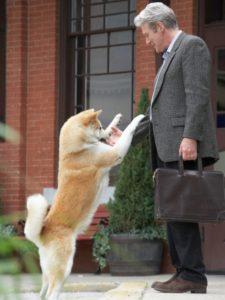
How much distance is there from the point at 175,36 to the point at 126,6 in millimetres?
5012

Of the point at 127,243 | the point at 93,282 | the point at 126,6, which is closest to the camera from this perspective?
the point at 93,282

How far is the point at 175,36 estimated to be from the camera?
4.64 m

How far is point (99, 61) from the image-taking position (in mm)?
9633

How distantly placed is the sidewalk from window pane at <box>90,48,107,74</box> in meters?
2.60

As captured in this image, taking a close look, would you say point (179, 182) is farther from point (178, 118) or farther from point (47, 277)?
point (47, 277)

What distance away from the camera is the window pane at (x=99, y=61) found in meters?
9.60

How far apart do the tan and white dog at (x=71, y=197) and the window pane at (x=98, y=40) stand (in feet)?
14.9

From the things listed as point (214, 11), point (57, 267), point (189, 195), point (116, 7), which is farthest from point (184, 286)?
point (116, 7)

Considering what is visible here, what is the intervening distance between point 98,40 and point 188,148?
17.9 feet

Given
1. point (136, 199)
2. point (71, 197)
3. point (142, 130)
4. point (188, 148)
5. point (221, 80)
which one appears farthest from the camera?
point (221, 80)

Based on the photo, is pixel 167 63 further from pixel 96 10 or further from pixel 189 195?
pixel 96 10

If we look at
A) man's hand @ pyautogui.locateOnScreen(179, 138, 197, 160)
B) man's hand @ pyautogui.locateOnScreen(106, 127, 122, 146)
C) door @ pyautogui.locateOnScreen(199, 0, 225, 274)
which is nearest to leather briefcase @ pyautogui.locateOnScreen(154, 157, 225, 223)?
man's hand @ pyautogui.locateOnScreen(179, 138, 197, 160)

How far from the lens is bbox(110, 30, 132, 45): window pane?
9477 mm

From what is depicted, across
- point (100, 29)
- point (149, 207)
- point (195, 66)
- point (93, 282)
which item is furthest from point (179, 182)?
point (100, 29)
